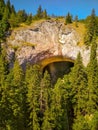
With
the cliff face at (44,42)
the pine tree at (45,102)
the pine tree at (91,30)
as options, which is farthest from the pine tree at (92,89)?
the pine tree at (91,30)

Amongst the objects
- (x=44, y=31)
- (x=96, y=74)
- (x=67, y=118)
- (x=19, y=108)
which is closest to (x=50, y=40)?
(x=44, y=31)

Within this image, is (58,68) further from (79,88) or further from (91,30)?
(79,88)

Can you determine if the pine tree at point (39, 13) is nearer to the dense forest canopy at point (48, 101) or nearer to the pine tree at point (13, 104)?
the dense forest canopy at point (48, 101)

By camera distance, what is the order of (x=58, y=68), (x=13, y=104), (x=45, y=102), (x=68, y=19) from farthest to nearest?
(x=68, y=19), (x=58, y=68), (x=45, y=102), (x=13, y=104)

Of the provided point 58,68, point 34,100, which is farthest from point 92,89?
point 58,68

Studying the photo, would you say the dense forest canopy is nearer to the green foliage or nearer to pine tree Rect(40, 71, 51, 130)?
pine tree Rect(40, 71, 51, 130)
